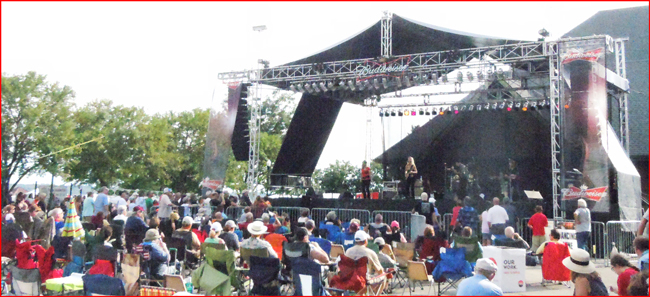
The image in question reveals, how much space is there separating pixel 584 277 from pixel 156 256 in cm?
457

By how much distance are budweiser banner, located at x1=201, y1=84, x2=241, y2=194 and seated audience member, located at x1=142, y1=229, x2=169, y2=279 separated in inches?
398

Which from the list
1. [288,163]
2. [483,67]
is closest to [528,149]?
[483,67]

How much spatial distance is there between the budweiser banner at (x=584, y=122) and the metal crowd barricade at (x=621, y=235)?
1.89 feet

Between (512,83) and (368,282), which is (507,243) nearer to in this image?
(368,282)

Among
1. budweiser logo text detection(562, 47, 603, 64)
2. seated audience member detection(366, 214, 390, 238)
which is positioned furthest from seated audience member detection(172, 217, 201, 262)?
budweiser logo text detection(562, 47, 603, 64)

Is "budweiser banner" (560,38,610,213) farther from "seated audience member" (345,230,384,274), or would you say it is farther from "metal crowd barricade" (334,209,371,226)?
"seated audience member" (345,230,384,274)

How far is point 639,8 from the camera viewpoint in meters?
21.5

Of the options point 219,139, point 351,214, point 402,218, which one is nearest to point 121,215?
point 402,218

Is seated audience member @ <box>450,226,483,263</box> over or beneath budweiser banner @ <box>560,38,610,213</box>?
beneath

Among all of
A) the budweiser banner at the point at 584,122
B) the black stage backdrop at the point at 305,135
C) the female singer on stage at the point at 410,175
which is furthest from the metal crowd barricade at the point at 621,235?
the black stage backdrop at the point at 305,135

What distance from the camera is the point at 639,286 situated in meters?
3.64

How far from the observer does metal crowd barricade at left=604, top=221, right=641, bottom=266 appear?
11162 millimetres

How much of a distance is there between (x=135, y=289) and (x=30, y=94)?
15499mm

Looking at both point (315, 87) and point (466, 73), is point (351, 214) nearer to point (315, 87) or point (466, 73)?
point (315, 87)
